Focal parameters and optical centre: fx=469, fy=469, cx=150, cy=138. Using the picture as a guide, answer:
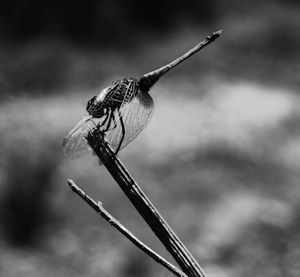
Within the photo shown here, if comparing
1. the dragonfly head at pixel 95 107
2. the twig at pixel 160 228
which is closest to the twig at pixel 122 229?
the twig at pixel 160 228

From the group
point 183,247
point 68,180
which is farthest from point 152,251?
point 68,180

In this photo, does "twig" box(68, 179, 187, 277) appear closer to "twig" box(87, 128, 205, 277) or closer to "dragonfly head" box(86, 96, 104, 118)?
"twig" box(87, 128, 205, 277)

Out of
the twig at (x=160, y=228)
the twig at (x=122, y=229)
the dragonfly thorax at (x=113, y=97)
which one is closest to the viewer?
the twig at (x=160, y=228)

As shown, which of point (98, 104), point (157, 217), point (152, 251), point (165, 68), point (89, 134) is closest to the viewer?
point (157, 217)

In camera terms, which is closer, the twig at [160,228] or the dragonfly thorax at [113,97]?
the twig at [160,228]

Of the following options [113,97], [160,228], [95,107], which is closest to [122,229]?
[160,228]

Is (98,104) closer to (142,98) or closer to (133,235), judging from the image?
(142,98)

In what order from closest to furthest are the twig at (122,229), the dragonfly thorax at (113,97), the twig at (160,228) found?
the twig at (160,228)
the twig at (122,229)
the dragonfly thorax at (113,97)

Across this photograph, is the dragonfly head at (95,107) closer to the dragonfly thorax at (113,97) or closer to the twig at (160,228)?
the dragonfly thorax at (113,97)
